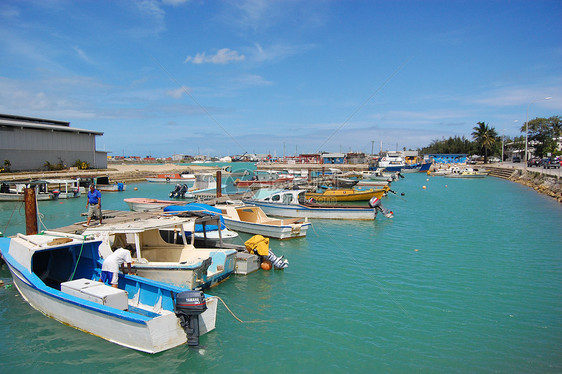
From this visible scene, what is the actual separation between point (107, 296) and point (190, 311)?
83.0 inches

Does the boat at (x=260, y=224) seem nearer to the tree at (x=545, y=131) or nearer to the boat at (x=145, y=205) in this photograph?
the boat at (x=145, y=205)

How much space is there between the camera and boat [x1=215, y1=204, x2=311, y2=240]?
739 inches

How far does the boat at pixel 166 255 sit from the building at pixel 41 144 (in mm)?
39561

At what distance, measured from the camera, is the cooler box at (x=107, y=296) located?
838 cm

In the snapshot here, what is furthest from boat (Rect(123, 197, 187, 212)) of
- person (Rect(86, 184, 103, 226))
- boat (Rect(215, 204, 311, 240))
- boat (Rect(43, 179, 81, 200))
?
boat (Rect(43, 179, 81, 200))

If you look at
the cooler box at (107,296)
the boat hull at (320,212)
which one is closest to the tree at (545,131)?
the boat hull at (320,212)

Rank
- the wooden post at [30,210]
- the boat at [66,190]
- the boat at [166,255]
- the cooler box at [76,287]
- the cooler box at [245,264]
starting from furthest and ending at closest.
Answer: the boat at [66,190], the wooden post at [30,210], the cooler box at [245,264], the boat at [166,255], the cooler box at [76,287]

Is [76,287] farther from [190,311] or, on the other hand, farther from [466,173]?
[466,173]

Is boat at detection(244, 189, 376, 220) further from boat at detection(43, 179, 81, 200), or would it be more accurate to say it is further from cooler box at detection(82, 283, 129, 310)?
boat at detection(43, 179, 81, 200)

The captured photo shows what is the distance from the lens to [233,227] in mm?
20219

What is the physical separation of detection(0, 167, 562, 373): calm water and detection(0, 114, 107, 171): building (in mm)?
36356

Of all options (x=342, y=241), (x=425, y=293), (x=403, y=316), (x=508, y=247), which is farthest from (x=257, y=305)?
(x=508, y=247)

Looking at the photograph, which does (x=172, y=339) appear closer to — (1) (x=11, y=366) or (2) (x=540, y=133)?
(1) (x=11, y=366)

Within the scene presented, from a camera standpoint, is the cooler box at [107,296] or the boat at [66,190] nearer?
the cooler box at [107,296]
